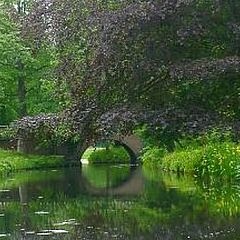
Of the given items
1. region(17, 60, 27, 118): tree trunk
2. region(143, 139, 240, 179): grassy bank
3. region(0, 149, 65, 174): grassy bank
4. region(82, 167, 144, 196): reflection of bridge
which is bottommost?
region(82, 167, 144, 196): reflection of bridge

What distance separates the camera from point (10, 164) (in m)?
34.9

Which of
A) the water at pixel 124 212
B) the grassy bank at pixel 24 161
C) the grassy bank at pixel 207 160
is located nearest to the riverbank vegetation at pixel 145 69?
the water at pixel 124 212

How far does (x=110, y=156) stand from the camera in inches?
1944

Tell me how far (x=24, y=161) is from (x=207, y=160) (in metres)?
16.3

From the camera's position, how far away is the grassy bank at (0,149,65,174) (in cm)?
3444

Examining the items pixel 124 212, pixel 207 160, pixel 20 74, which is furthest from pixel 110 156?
pixel 124 212

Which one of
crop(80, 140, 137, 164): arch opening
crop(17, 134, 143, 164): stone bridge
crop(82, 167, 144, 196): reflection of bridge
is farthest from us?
crop(80, 140, 137, 164): arch opening

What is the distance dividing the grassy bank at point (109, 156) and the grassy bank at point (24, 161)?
762cm

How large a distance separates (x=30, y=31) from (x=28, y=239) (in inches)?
143

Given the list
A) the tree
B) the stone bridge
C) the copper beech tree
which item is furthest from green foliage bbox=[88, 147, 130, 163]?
the copper beech tree

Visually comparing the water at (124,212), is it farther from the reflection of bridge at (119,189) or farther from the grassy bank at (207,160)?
the grassy bank at (207,160)

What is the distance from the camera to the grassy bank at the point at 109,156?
4862 centimetres

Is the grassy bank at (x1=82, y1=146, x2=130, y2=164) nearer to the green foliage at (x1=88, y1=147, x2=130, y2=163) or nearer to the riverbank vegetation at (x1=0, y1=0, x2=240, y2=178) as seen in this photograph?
the green foliage at (x1=88, y1=147, x2=130, y2=163)

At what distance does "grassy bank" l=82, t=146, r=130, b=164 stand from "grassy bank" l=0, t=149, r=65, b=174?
25.0ft
